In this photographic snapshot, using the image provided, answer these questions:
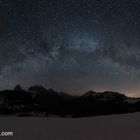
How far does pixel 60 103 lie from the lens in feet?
80.3

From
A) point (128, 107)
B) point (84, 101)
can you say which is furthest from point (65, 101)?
point (128, 107)

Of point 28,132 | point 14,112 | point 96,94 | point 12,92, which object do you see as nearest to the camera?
point 28,132

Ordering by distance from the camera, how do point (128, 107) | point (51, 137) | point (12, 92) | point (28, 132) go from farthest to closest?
point (12, 92) → point (128, 107) → point (28, 132) → point (51, 137)

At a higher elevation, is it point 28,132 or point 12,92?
point 12,92

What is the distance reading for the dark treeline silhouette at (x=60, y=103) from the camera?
22516mm

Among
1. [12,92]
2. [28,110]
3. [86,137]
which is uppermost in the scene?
[12,92]

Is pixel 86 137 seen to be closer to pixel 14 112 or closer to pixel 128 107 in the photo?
pixel 14 112

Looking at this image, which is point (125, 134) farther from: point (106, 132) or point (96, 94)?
point (96, 94)

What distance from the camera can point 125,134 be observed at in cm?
1074

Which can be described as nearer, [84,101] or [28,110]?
[28,110]

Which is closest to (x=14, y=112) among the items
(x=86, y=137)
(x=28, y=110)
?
(x=28, y=110)

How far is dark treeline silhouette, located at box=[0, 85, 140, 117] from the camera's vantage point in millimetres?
22516

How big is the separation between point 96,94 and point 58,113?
21.2 feet

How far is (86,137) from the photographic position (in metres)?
10.7
